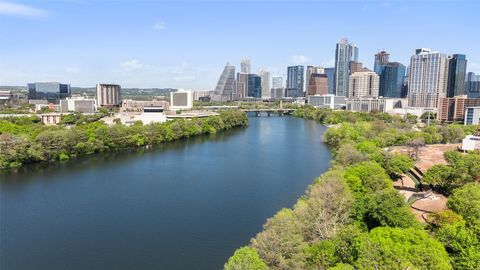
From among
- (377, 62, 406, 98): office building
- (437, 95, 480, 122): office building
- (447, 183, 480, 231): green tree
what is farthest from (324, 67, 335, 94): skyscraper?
(447, 183, 480, 231): green tree

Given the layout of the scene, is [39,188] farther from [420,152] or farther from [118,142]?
[420,152]

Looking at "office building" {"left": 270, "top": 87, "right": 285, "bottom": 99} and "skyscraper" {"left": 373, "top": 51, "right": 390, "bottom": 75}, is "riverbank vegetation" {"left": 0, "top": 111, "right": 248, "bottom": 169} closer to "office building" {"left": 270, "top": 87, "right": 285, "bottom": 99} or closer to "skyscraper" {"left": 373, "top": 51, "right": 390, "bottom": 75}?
"skyscraper" {"left": 373, "top": 51, "right": 390, "bottom": 75}

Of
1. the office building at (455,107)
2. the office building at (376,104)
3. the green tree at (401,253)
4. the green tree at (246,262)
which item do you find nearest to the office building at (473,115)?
the office building at (455,107)

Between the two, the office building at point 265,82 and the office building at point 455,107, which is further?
the office building at point 265,82

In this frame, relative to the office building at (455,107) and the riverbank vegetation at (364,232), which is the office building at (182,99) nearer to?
the office building at (455,107)

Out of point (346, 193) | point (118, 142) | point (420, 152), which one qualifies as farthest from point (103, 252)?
point (420, 152)

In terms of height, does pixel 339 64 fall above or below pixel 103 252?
above
